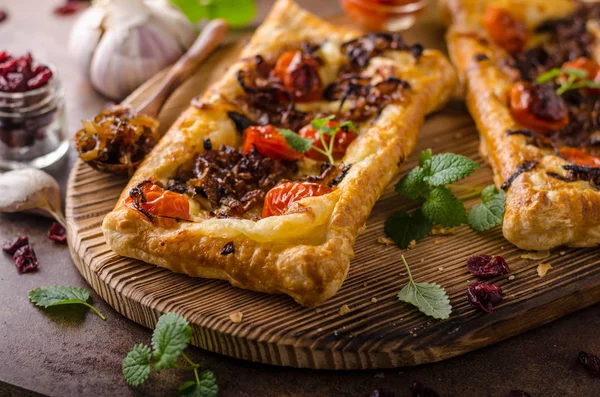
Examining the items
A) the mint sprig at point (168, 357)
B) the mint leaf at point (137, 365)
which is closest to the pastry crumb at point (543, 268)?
the mint sprig at point (168, 357)

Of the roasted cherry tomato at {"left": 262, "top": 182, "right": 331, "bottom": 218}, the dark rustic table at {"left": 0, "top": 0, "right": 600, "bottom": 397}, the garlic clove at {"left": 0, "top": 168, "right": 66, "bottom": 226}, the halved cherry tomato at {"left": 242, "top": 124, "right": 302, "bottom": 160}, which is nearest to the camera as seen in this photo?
the dark rustic table at {"left": 0, "top": 0, "right": 600, "bottom": 397}

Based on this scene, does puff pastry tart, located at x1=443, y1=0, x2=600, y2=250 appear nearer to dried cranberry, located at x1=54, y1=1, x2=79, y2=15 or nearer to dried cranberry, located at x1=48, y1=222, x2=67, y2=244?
dried cranberry, located at x1=48, y1=222, x2=67, y2=244

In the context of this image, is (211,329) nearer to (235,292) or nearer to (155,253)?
(235,292)

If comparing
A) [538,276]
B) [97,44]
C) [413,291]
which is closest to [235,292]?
[413,291]

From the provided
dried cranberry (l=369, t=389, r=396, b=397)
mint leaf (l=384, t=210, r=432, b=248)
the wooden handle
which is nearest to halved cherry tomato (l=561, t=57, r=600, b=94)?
mint leaf (l=384, t=210, r=432, b=248)

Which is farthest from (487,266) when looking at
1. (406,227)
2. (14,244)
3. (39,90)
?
(39,90)

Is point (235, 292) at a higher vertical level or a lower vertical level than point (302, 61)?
lower

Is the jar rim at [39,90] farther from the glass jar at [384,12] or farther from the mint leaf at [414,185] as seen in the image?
the glass jar at [384,12]
